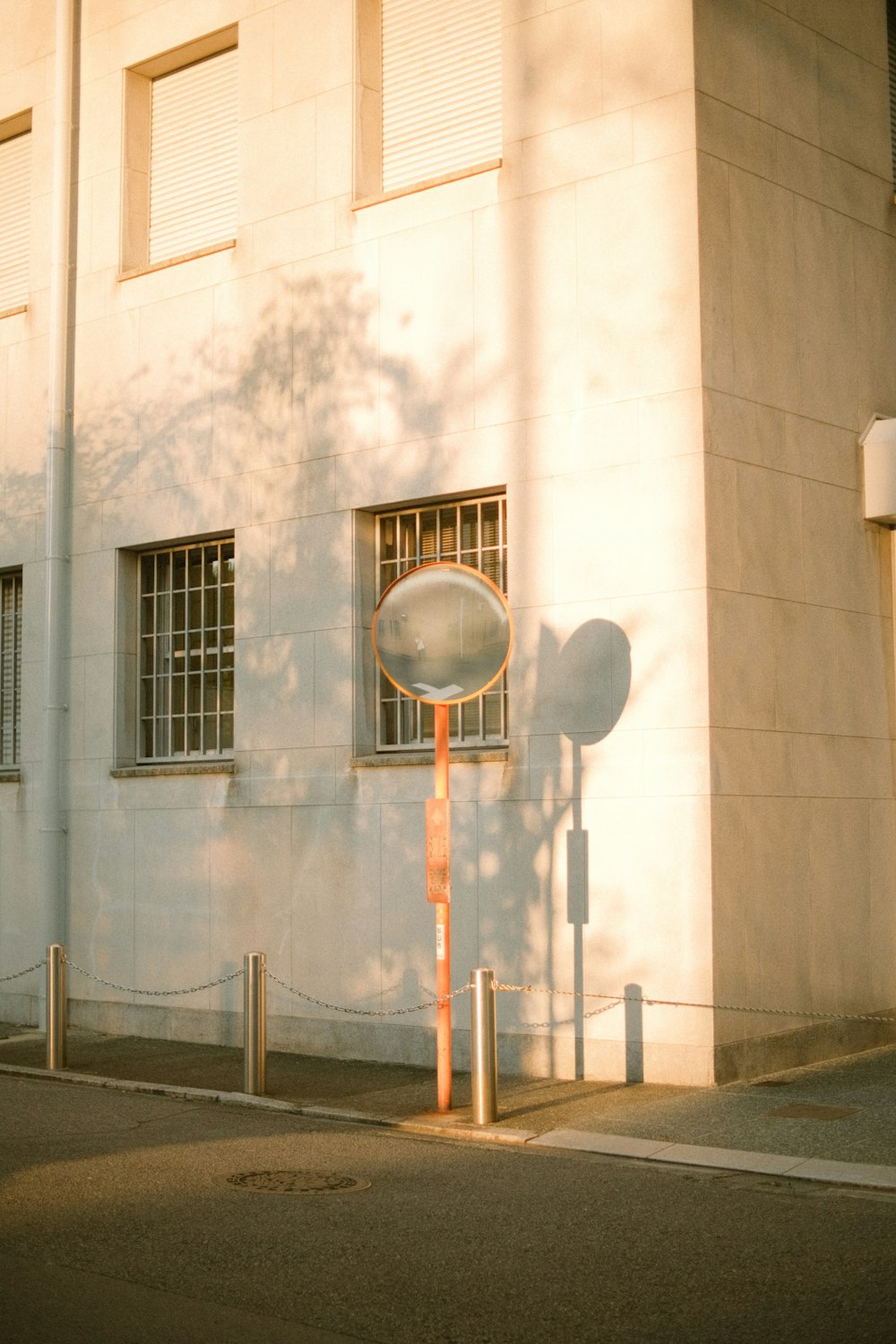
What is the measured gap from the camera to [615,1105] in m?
11.2

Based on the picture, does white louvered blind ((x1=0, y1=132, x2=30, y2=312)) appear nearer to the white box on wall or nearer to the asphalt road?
the white box on wall

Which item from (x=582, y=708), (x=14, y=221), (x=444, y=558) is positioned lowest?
(x=582, y=708)

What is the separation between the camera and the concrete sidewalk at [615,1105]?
31.9 ft

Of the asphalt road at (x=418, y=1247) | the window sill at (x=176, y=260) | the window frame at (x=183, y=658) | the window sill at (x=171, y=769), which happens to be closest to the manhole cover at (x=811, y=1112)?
the asphalt road at (x=418, y=1247)

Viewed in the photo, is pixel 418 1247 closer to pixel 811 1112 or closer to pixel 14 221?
pixel 811 1112

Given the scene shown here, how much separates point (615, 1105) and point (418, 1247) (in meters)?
3.99

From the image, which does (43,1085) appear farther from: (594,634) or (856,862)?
(856,862)

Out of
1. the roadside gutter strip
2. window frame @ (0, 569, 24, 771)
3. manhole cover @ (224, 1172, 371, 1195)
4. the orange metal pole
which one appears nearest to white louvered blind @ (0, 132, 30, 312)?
window frame @ (0, 569, 24, 771)

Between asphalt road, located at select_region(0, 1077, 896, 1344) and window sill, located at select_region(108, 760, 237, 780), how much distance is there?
517 cm

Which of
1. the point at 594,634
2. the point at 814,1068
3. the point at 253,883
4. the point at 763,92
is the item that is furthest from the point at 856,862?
the point at 763,92

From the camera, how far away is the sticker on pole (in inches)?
445

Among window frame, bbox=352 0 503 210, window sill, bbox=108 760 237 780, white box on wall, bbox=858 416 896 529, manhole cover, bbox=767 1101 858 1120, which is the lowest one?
manhole cover, bbox=767 1101 858 1120

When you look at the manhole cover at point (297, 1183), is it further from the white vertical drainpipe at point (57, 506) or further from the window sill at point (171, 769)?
the white vertical drainpipe at point (57, 506)

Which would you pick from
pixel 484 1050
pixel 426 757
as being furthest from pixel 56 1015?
pixel 484 1050
